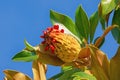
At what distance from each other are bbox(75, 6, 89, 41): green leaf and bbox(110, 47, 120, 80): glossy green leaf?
14.1 inches

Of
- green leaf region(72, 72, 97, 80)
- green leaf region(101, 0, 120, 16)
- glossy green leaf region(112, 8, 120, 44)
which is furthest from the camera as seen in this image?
glossy green leaf region(112, 8, 120, 44)

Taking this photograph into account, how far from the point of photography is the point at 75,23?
2.06m

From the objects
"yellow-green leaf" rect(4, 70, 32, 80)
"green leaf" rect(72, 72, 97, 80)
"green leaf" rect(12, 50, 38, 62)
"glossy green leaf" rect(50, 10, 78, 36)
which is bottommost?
"green leaf" rect(72, 72, 97, 80)

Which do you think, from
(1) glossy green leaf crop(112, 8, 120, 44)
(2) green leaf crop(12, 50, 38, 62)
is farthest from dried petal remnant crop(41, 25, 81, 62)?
(1) glossy green leaf crop(112, 8, 120, 44)

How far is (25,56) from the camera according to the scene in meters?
1.89

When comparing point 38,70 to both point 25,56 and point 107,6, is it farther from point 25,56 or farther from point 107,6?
point 107,6

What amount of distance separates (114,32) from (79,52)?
280 millimetres

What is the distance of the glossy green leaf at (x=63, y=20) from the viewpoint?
2.04 metres

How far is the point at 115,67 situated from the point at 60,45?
0.96 feet

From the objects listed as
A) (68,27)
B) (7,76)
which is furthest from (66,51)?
(7,76)

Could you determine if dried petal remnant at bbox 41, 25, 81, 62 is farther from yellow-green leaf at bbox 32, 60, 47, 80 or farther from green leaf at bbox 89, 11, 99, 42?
yellow-green leaf at bbox 32, 60, 47, 80

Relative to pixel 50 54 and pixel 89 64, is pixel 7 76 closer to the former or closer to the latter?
pixel 50 54

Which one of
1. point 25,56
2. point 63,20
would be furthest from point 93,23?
point 25,56

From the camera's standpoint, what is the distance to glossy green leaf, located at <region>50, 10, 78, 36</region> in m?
2.04
